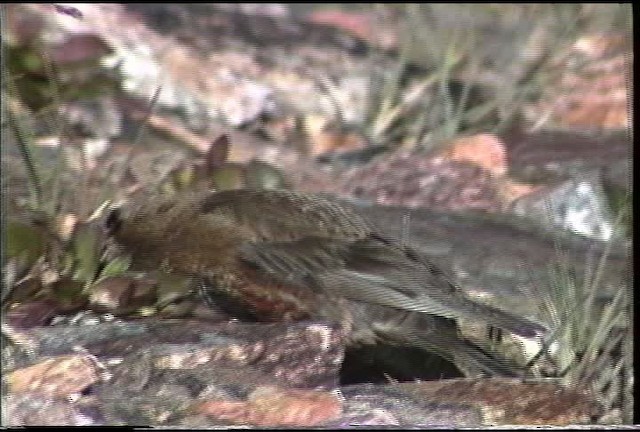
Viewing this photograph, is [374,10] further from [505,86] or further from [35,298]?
[35,298]

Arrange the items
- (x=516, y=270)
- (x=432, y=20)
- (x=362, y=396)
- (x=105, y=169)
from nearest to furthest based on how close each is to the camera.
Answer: (x=362, y=396) < (x=516, y=270) < (x=105, y=169) < (x=432, y=20)

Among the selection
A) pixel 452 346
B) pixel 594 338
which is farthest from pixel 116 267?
pixel 594 338

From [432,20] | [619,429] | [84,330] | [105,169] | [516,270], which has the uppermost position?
[432,20]

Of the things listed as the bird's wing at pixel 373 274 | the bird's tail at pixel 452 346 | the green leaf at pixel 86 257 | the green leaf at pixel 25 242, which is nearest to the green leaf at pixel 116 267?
the green leaf at pixel 86 257

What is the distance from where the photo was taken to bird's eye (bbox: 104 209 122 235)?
213 centimetres

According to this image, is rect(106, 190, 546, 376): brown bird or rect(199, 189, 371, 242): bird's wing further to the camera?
rect(199, 189, 371, 242): bird's wing

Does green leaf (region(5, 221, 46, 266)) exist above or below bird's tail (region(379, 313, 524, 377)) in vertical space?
above

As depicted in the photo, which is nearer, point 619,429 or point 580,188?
point 619,429

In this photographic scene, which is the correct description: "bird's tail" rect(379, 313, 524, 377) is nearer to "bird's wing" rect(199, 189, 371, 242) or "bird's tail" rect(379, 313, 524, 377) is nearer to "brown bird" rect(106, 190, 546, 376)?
"brown bird" rect(106, 190, 546, 376)

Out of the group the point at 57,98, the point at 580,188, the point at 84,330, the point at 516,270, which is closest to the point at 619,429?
the point at 516,270

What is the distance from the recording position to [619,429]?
2.01m

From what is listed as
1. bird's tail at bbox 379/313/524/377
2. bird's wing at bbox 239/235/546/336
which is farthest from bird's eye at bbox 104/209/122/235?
bird's tail at bbox 379/313/524/377

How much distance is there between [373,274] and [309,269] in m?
0.13

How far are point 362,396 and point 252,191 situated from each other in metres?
0.51
